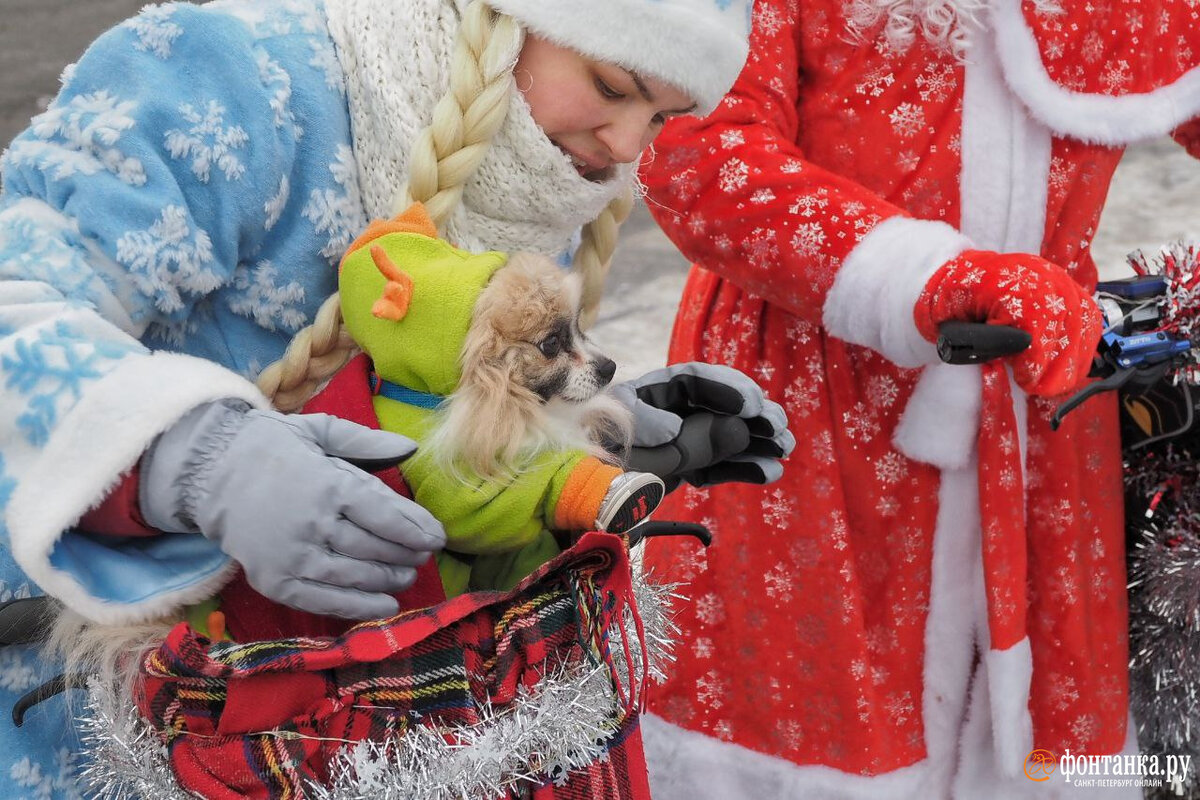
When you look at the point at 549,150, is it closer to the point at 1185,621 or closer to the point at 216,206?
the point at 216,206

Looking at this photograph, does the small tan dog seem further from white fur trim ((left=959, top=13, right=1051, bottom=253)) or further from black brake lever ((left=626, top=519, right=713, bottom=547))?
white fur trim ((left=959, top=13, right=1051, bottom=253))

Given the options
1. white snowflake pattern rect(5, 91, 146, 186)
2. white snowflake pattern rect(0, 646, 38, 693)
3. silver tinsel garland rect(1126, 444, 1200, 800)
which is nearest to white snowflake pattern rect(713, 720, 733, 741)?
silver tinsel garland rect(1126, 444, 1200, 800)

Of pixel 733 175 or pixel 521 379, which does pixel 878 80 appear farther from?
pixel 521 379

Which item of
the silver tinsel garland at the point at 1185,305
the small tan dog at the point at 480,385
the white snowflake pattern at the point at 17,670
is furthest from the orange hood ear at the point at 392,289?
the silver tinsel garland at the point at 1185,305

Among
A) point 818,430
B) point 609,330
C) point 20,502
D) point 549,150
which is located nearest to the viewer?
point 20,502

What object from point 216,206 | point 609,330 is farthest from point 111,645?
point 609,330

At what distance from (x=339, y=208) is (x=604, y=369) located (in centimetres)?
22

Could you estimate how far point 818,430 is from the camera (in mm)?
1280

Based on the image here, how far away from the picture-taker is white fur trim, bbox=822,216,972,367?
3.62 ft

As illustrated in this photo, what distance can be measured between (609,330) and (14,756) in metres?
2.89

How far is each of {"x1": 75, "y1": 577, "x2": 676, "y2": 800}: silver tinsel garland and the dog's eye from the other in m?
0.20

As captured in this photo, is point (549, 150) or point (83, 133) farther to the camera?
point (549, 150)

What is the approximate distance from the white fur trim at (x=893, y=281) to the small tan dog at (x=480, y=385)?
464 mm

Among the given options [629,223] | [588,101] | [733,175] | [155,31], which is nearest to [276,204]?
[155,31]
